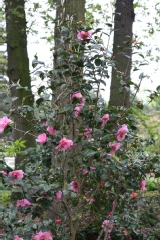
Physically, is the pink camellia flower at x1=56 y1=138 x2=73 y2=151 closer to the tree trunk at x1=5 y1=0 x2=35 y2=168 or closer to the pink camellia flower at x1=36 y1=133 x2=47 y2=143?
the pink camellia flower at x1=36 y1=133 x2=47 y2=143

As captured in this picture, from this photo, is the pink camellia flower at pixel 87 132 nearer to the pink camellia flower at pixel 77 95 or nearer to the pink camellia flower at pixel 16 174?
the pink camellia flower at pixel 77 95

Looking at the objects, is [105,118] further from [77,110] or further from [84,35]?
[84,35]

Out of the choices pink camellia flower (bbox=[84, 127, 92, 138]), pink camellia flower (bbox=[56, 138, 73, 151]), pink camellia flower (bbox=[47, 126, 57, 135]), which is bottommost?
pink camellia flower (bbox=[84, 127, 92, 138])

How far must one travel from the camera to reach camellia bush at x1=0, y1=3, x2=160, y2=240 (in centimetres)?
216

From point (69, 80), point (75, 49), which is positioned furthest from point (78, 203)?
point (75, 49)

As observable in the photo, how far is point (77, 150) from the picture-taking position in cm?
274

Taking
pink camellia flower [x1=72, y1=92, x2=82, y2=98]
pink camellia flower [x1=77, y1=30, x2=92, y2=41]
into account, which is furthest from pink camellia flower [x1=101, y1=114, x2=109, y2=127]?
pink camellia flower [x1=77, y1=30, x2=92, y2=41]

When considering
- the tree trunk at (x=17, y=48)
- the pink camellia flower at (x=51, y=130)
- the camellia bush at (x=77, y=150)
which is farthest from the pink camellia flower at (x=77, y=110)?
the tree trunk at (x=17, y=48)

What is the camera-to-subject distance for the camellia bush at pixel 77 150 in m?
2.16

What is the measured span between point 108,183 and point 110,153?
20cm

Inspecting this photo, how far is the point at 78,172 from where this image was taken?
2611 millimetres

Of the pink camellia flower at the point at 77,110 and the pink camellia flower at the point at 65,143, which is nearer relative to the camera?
the pink camellia flower at the point at 65,143

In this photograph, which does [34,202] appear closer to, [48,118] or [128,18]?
[48,118]

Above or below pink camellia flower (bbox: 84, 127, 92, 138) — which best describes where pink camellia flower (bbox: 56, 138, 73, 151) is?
above
